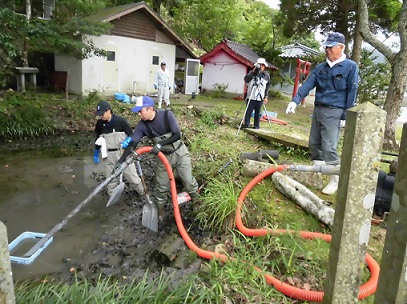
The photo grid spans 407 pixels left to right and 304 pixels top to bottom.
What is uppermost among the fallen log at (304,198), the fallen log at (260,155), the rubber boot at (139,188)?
the fallen log at (260,155)

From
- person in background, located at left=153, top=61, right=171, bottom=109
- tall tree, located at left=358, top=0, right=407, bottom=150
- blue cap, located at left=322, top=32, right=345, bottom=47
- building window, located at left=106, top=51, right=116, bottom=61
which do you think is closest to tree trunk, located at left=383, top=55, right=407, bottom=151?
tall tree, located at left=358, top=0, right=407, bottom=150

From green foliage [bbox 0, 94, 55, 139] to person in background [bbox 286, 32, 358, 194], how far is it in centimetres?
831

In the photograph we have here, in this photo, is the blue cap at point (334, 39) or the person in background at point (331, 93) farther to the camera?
the person in background at point (331, 93)

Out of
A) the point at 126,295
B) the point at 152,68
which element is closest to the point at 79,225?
the point at 126,295

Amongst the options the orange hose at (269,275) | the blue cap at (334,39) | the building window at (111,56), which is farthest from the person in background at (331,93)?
the building window at (111,56)

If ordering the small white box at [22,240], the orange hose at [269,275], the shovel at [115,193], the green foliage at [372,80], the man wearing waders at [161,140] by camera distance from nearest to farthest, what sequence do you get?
the orange hose at [269,275] < the small white box at [22,240] < the man wearing waders at [161,140] < the shovel at [115,193] < the green foliage at [372,80]

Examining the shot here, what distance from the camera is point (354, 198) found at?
1.94 metres

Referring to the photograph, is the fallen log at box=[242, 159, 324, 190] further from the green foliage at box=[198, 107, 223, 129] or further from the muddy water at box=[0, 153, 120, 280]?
the green foliage at box=[198, 107, 223, 129]

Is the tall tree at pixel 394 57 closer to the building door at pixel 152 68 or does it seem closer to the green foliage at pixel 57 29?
the green foliage at pixel 57 29

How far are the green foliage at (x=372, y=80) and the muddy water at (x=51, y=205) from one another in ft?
45.2

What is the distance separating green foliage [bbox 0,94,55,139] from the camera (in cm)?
960

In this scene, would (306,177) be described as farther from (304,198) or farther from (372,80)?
(372,80)

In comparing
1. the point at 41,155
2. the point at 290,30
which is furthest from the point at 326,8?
the point at 41,155

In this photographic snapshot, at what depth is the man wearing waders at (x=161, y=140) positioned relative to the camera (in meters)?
4.76
